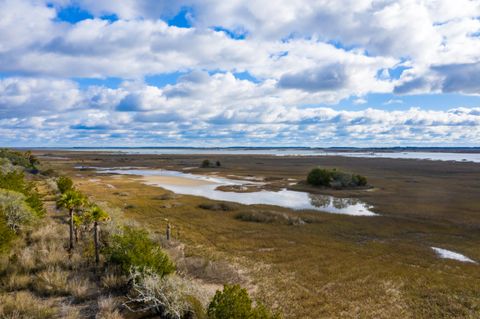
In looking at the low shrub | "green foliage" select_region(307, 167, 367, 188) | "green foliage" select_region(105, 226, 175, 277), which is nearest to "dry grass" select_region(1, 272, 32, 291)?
"green foliage" select_region(105, 226, 175, 277)

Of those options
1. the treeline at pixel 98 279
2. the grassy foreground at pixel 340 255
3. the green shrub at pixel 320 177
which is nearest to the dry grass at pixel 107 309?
the treeline at pixel 98 279

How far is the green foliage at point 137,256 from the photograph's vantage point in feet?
46.4

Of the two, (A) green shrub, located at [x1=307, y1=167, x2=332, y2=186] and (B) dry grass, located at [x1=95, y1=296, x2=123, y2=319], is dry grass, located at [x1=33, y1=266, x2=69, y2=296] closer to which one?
(B) dry grass, located at [x1=95, y1=296, x2=123, y2=319]

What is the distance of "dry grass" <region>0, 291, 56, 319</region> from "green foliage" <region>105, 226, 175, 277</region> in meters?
3.16

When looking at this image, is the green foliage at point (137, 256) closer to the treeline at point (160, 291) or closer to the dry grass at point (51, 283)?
the treeline at point (160, 291)

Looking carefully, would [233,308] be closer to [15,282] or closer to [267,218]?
A: [15,282]

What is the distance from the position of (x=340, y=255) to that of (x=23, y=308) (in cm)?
1688

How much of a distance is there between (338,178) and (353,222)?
84.8 ft

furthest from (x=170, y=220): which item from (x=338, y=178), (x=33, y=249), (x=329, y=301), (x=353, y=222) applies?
(x=338, y=178)

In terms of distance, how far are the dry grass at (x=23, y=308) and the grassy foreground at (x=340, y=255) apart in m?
7.34

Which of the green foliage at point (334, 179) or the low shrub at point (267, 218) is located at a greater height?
the green foliage at point (334, 179)

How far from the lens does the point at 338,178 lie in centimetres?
5628

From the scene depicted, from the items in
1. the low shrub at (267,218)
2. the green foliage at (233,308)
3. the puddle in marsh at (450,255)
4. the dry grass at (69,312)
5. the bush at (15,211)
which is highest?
the bush at (15,211)

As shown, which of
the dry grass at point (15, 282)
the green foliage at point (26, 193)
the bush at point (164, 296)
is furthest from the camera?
the green foliage at point (26, 193)
